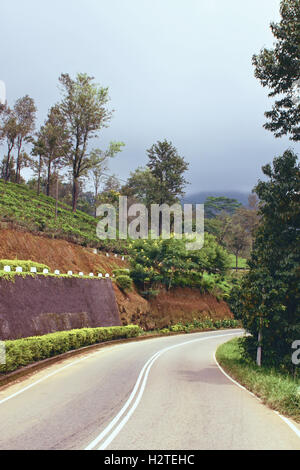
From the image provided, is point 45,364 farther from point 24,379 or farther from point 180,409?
point 180,409

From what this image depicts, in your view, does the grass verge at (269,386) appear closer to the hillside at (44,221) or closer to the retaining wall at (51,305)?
the retaining wall at (51,305)

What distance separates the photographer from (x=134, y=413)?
30.0ft

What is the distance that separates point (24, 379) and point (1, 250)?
1749cm

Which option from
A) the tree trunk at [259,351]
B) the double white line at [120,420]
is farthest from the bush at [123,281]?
the double white line at [120,420]

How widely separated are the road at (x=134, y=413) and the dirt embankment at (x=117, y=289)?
1743cm

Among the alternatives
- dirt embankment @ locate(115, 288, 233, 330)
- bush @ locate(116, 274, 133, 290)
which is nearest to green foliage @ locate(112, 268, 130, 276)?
bush @ locate(116, 274, 133, 290)

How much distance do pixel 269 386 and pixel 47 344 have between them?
9937 mm

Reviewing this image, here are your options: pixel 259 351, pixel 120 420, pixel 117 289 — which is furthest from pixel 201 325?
pixel 120 420

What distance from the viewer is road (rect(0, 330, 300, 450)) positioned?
706cm

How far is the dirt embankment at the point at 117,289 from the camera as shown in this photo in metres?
31.7

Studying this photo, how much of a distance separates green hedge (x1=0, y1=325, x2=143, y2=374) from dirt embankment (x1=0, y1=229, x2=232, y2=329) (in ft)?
28.3

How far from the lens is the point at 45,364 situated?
54.2 ft

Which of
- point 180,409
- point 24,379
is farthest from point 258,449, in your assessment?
point 24,379

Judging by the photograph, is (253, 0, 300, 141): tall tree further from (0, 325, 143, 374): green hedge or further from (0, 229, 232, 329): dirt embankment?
(0, 229, 232, 329): dirt embankment
